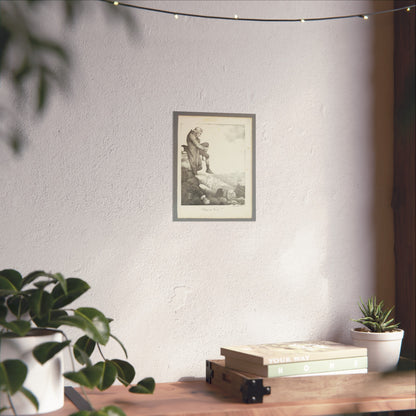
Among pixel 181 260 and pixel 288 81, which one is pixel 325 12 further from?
pixel 181 260

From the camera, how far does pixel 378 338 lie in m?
2.02

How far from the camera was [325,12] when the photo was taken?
2.22m

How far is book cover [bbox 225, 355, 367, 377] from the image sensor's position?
68.8 inches

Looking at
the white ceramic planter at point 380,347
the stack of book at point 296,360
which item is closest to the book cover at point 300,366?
the stack of book at point 296,360

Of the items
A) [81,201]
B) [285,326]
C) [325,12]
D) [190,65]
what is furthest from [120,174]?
[325,12]

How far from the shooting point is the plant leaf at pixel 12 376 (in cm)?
132

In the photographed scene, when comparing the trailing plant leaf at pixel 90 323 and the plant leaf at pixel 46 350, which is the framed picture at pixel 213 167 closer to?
the trailing plant leaf at pixel 90 323

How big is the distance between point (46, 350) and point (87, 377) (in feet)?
0.43

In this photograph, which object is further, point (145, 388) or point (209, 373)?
point (209, 373)

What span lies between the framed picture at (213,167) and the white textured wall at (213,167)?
3cm

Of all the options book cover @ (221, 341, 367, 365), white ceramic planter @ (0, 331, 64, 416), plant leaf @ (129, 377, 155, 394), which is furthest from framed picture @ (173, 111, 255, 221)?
white ceramic planter @ (0, 331, 64, 416)

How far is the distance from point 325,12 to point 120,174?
0.98 m

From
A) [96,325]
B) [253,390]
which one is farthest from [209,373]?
[96,325]

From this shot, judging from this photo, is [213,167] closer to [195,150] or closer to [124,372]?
[195,150]
